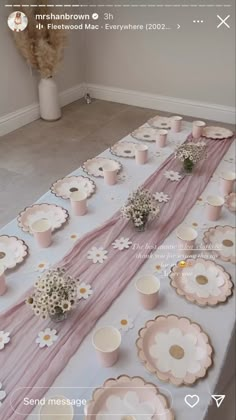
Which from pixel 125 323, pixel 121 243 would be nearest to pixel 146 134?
pixel 121 243

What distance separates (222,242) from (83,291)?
0.32 metres

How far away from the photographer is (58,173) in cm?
158

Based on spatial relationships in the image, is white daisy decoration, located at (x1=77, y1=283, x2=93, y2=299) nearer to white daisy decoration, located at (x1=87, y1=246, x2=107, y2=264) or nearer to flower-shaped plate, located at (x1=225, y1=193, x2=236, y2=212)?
white daisy decoration, located at (x1=87, y1=246, x2=107, y2=264)

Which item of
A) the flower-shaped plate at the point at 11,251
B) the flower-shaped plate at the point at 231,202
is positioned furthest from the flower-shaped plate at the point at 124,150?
the flower-shaped plate at the point at 11,251

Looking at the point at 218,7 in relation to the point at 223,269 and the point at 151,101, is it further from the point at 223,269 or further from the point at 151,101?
the point at 223,269

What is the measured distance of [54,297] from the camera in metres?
0.60

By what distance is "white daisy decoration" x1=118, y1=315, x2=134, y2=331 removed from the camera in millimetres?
610

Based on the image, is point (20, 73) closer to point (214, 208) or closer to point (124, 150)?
point (124, 150)

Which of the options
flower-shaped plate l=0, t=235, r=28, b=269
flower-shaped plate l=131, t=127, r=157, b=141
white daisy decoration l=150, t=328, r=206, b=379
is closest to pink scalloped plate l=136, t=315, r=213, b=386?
white daisy decoration l=150, t=328, r=206, b=379

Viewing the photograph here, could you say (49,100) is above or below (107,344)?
above

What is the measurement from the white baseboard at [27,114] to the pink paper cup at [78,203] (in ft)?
4.04

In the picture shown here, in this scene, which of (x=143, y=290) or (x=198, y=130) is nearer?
(x=143, y=290)

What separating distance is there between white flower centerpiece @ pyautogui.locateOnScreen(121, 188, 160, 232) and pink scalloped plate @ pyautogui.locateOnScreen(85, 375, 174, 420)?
0.37 m

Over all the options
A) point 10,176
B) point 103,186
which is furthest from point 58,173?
point 103,186
